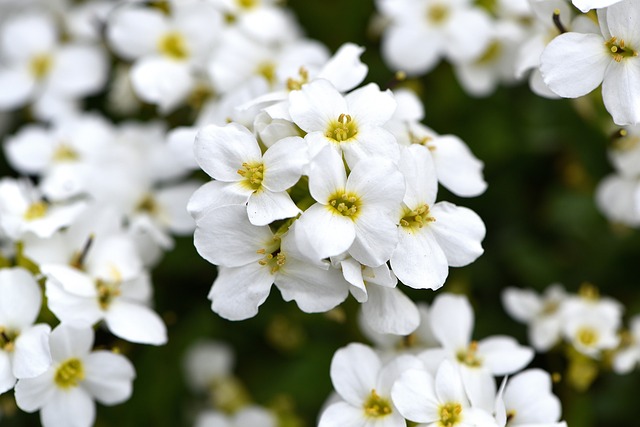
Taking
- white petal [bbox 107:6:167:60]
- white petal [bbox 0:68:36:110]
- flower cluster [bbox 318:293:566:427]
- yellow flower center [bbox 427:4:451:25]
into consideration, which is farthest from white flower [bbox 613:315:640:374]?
white petal [bbox 0:68:36:110]

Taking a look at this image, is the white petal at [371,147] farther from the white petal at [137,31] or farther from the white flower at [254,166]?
the white petal at [137,31]

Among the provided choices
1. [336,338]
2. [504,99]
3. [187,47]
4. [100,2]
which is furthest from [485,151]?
[100,2]

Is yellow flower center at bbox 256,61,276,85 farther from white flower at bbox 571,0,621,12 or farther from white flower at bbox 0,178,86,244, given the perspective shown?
white flower at bbox 571,0,621,12

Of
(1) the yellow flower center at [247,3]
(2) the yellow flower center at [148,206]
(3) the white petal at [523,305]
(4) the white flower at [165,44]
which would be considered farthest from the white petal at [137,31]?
(3) the white petal at [523,305]

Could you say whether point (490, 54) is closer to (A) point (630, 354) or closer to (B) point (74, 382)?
(A) point (630, 354)

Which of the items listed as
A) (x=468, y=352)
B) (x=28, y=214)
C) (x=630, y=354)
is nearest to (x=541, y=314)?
(x=630, y=354)

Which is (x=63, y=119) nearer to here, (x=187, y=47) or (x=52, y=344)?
(x=187, y=47)
